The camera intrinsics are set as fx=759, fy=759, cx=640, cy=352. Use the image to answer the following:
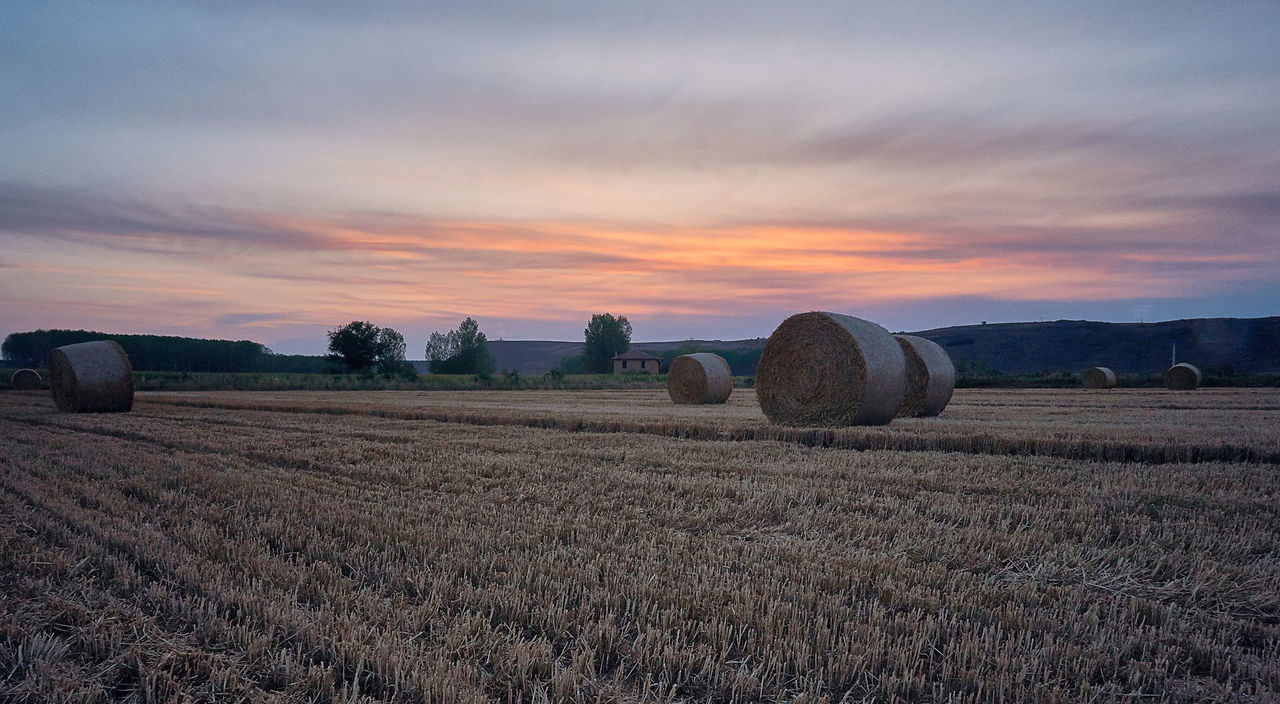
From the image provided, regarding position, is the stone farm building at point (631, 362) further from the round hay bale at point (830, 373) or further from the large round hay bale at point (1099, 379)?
the round hay bale at point (830, 373)

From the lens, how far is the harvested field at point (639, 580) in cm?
→ 306

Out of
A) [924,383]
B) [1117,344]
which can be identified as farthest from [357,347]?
[1117,344]

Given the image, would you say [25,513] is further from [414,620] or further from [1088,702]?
[1088,702]

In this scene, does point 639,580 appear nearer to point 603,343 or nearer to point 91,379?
point 91,379

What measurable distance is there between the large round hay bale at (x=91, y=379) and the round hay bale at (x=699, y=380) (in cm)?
1546

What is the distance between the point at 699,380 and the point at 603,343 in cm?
7794

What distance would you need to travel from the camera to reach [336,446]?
417 inches

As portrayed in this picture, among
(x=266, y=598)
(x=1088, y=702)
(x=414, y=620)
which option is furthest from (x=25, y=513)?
(x=1088, y=702)

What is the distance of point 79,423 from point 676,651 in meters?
16.7

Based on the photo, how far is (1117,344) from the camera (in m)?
82.6

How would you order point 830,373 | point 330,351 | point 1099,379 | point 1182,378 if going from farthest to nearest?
point 330,351 < point 1099,379 < point 1182,378 < point 830,373

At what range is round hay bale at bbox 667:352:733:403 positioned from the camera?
80.1 ft

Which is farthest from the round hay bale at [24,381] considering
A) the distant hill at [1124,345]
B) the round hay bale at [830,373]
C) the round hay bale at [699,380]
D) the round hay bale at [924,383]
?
the distant hill at [1124,345]

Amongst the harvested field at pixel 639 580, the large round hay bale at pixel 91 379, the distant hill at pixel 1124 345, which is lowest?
the harvested field at pixel 639 580
